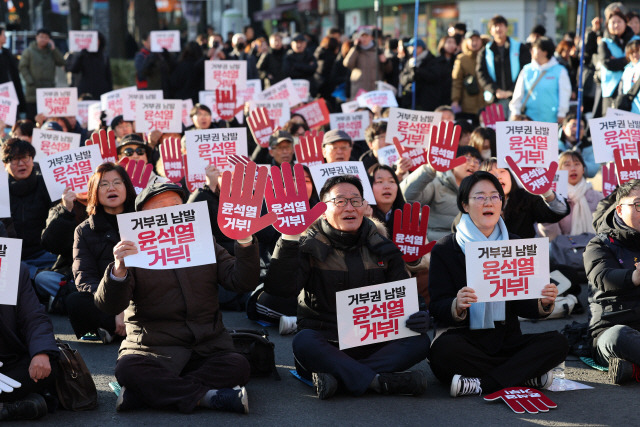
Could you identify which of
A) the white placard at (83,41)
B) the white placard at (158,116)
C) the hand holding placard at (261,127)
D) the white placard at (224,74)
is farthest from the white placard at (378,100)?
the white placard at (83,41)

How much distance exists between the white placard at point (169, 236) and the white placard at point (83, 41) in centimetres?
1174

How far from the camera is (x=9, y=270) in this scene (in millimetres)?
4863

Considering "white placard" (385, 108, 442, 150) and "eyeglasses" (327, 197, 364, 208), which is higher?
"white placard" (385, 108, 442, 150)

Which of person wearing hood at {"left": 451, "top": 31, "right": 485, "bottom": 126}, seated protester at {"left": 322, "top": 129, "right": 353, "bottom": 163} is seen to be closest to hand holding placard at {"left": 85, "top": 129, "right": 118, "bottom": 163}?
seated protester at {"left": 322, "top": 129, "right": 353, "bottom": 163}

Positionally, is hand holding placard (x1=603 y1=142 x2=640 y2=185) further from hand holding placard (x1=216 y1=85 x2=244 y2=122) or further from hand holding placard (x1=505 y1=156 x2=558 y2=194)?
hand holding placard (x1=216 y1=85 x2=244 y2=122)

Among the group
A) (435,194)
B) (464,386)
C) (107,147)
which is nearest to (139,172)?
(107,147)

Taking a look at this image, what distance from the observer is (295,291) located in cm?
549

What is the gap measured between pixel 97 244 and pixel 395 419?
2.40 metres

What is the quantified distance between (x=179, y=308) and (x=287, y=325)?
173cm

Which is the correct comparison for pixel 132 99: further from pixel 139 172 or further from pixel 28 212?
pixel 28 212

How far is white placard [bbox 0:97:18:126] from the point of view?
1138 cm

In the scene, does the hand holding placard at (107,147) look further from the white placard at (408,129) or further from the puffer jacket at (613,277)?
the puffer jacket at (613,277)

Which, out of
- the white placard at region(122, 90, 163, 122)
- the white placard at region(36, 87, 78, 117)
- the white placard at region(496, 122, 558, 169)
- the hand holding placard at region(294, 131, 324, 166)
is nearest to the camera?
the white placard at region(496, 122, 558, 169)

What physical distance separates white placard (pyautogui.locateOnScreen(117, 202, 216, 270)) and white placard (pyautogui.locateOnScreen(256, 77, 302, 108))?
7.61 m
